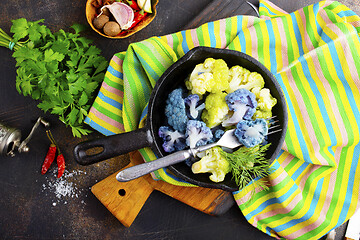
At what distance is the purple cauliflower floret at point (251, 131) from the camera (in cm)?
114

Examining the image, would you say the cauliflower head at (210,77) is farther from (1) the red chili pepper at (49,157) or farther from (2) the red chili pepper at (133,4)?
(1) the red chili pepper at (49,157)

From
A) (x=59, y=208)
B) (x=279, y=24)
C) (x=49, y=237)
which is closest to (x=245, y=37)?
(x=279, y=24)

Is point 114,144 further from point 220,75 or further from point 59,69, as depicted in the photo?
point 59,69

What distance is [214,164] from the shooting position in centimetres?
121

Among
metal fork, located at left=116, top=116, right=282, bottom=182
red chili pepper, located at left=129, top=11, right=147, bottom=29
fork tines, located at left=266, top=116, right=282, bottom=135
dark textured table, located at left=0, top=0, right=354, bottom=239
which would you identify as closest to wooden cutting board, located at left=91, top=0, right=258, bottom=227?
dark textured table, located at left=0, top=0, right=354, bottom=239

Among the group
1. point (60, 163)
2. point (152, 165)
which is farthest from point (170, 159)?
point (60, 163)

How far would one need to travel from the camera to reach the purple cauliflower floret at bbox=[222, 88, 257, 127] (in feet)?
3.77

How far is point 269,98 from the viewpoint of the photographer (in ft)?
4.00

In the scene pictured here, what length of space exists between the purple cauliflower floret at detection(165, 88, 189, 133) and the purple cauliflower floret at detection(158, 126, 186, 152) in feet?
0.08

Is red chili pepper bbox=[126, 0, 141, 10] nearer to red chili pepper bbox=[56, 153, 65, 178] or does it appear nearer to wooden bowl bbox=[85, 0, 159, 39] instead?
wooden bowl bbox=[85, 0, 159, 39]

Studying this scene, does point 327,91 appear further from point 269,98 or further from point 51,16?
point 51,16

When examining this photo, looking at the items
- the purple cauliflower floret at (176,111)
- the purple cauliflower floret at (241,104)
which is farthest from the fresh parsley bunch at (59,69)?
the purple cauliflower floret at (241,104)

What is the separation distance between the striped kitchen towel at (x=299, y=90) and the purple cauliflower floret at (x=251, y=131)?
31 cm

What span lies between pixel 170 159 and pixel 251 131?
1.06ft
